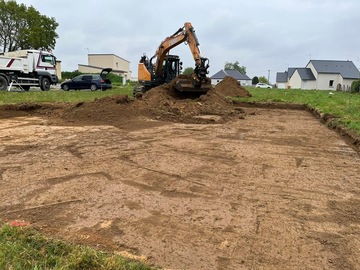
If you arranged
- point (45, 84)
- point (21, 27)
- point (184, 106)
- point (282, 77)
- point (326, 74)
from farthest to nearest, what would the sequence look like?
1. point (282, 77)
2. point (326, 74)
3. point (21, 27)
4. point (45, 84)
5. point (184, 106)

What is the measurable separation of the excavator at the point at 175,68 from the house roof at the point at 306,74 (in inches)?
2068

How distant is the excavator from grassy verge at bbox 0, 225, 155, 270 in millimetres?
11880

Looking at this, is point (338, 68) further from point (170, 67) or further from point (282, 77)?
point (170, 67)

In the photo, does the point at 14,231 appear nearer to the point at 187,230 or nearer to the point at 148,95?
the point at 187,230

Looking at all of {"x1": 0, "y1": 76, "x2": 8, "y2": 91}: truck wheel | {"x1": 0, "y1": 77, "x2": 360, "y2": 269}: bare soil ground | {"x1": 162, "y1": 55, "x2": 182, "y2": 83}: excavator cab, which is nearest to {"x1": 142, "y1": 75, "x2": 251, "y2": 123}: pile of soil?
{"x1": 162, "y1": 55, "x2": 182, "y2": 83}: excavator cab

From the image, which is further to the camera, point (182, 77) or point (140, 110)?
point (182, 77)

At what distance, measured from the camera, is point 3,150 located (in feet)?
21.6

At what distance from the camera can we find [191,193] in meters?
4.50

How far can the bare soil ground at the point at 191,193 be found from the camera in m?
3.16

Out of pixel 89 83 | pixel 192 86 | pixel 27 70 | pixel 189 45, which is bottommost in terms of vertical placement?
pixel 192 86

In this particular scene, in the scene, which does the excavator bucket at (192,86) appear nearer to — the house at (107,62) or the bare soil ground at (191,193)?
the bare soil ground at (191,193)

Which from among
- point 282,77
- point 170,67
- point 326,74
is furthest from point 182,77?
point 282,77

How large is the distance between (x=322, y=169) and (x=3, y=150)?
6.21 m

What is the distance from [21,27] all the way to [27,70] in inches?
1283
